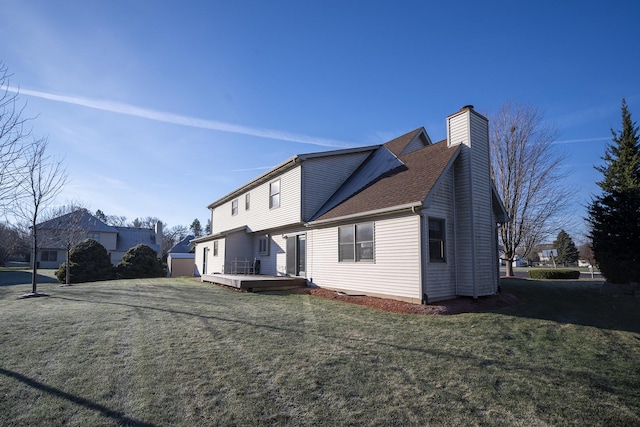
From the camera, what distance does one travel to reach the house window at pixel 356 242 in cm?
1193

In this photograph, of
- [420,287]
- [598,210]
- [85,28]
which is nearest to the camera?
[85,28]

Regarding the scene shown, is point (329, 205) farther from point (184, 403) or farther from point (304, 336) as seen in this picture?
point (184, 403)

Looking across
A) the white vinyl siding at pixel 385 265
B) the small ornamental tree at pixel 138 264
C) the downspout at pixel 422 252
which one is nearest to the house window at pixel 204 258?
the small ornamental tree at pixel 138 264

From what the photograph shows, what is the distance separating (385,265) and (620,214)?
10.9 m

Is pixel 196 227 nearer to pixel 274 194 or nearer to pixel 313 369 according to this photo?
pixel 274 194

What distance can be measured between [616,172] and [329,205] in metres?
A: 12.7

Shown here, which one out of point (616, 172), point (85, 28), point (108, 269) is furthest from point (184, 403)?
point (108, 269)

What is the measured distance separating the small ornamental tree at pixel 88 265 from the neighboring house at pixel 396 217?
40.4ft

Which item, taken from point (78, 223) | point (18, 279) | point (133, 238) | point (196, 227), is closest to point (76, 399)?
point (78, 223)

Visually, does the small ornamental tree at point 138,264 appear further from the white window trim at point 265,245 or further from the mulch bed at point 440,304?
the mulch bed at point 440,304

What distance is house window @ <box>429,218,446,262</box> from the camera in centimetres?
1060

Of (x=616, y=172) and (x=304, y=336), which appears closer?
(x=304, y=336)

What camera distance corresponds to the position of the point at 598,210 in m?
15.4

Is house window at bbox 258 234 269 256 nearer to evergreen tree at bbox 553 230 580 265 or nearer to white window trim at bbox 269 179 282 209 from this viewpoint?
white window trim at bbox 269 179 282 209
